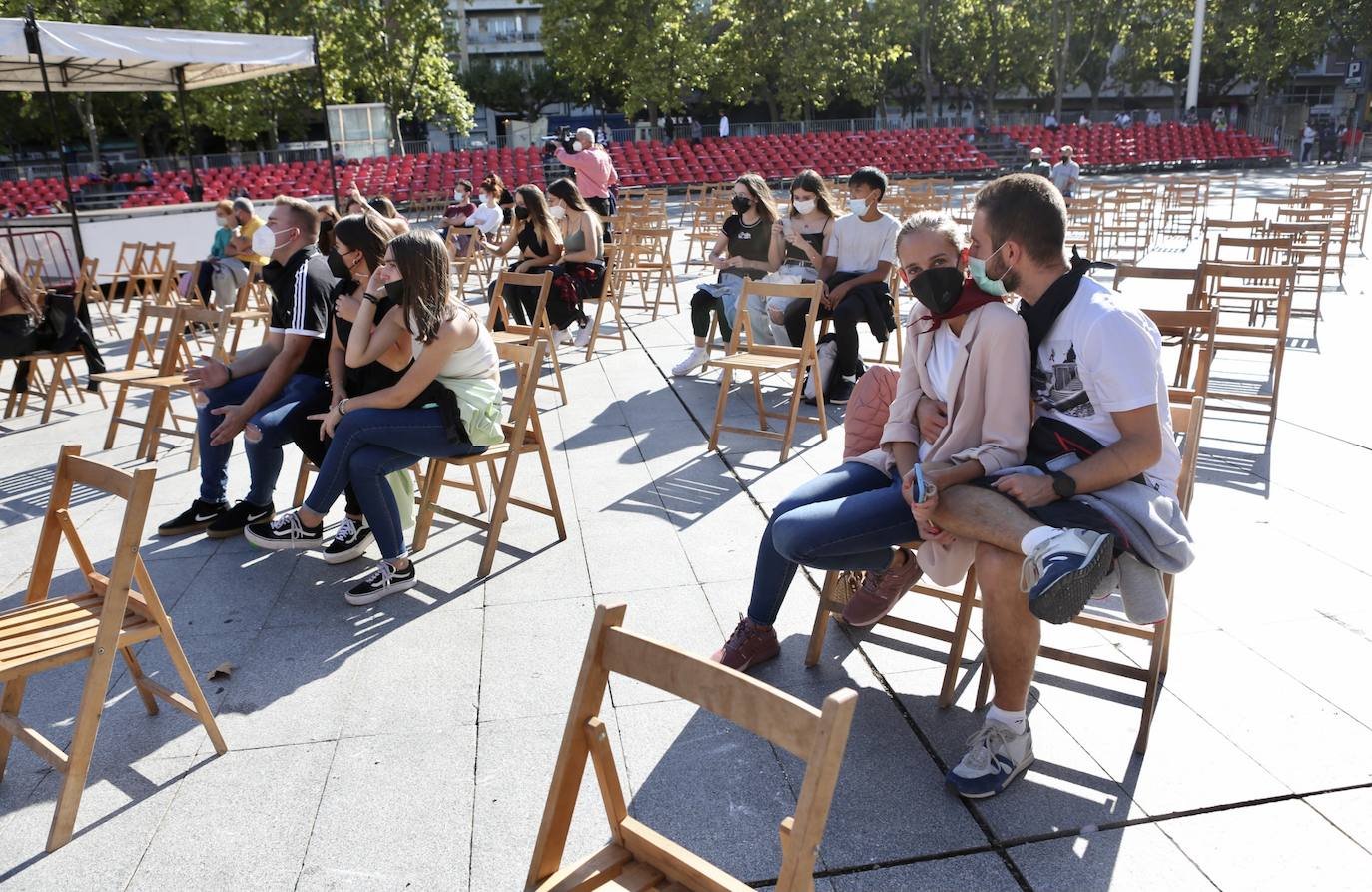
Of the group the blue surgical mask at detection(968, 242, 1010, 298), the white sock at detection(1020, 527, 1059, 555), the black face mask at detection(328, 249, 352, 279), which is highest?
the blue surgical mask at detection(968, 242, 1010, 298)

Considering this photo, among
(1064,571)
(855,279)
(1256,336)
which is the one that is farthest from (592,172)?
(1064,571)

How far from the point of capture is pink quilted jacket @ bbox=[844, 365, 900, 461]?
3.19m

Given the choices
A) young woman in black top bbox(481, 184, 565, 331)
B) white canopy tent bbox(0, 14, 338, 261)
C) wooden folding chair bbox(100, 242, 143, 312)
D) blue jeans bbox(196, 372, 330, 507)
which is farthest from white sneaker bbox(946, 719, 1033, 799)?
Answer: wooden folding chair bbox(100, 242, 143, 312)

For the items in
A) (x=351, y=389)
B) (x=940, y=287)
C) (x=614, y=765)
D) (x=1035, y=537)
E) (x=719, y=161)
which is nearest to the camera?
(x=614, y=765)

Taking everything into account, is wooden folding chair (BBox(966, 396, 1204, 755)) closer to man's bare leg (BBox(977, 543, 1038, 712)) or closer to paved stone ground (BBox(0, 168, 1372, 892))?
paved stone ground (BBox(0, 168, 1372, 892))

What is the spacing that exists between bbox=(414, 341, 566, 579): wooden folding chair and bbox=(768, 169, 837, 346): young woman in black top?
273cm

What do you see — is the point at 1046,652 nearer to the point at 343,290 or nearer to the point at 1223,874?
the point at 1223,874

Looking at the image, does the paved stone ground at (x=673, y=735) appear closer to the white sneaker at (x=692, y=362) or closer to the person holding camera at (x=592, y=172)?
the white sneaker at (x=692, y=362)

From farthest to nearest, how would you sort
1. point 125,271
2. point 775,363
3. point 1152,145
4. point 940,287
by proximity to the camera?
point 1152,145 → point 125,271 → point 775,363 → point 940,287

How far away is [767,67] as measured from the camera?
125 ft

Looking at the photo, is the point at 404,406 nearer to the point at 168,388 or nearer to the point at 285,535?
the point at 285,535

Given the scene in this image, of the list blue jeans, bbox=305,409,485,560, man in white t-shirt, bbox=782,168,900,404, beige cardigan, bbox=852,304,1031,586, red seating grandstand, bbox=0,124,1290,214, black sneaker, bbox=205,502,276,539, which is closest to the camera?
beige cardigan, bbox=852,304,1031,586

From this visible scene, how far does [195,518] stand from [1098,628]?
392 cm

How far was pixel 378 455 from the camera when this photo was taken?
12.4ft
